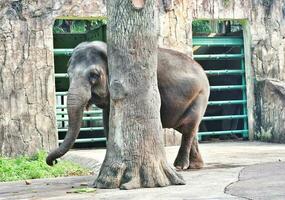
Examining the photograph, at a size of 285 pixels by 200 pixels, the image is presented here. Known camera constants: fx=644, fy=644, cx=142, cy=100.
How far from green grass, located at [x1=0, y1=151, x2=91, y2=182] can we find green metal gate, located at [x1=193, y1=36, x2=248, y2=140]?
4.28 m

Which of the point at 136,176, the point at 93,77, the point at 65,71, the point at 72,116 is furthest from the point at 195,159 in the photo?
the point at 65,71

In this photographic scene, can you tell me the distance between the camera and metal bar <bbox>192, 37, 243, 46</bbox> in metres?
13.0

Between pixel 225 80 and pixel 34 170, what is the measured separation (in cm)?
662

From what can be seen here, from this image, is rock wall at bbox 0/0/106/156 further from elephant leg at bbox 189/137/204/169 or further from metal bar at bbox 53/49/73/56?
elephant leg at bbox 189/137/204/169

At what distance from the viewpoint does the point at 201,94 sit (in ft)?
24.4

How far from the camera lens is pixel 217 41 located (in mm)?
13125

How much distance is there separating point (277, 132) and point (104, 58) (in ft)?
21.4

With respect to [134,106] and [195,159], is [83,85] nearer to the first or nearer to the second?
[134,106]

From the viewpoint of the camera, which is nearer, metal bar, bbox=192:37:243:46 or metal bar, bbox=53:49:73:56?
metal bar, bbox=53:49:73:56

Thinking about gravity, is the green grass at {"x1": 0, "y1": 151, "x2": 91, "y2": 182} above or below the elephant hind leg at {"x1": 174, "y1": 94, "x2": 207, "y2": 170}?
below

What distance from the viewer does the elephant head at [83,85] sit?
20.1ft

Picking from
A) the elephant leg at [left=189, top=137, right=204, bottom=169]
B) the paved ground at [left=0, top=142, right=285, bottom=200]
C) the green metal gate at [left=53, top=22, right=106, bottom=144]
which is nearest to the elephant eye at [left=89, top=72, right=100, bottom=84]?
the paved ground at [left=0, top=142, right=285, bottom=200]

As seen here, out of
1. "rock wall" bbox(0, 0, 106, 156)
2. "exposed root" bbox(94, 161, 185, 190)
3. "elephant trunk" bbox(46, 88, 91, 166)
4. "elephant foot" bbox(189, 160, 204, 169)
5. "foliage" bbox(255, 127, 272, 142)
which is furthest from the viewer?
"foliage" bbox(255, 127, 272, 142)

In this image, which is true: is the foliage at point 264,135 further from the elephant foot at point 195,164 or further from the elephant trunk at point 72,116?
the elephant trunk at point 72,116
